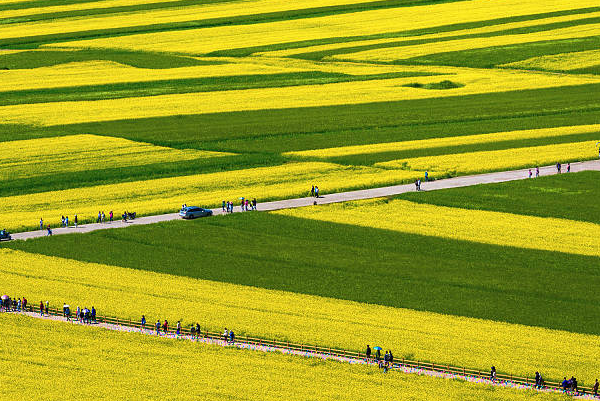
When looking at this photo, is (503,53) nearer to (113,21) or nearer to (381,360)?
(113,21)

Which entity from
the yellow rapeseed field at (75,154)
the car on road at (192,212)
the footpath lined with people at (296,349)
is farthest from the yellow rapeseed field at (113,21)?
the footpath lined with people at (296,349)

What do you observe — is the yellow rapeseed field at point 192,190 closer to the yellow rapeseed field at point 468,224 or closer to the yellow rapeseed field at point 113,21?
the yellow rapeseed field at point 468,224

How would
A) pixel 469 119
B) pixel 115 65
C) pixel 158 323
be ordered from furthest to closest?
pixel 115 65, pixel 469 119, pixel 158 323

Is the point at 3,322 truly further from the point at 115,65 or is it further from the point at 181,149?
the point at 115,65

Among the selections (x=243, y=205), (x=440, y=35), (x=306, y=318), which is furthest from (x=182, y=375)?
(x=440, y=35)

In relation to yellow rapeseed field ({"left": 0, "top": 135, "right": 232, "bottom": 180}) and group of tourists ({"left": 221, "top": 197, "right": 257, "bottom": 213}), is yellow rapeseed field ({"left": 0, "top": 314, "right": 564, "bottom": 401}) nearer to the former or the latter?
A: group of tourists ({"left": 221, "top": 197, "right": 257, "bottom": 213})

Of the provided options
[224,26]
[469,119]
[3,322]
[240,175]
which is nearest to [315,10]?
[224,26]

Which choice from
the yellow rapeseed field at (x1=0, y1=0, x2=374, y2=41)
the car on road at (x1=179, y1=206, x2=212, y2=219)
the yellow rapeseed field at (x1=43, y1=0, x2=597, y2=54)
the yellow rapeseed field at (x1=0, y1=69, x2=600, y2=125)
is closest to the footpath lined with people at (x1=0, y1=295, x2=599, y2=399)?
the car on road at (x1=179, y1=206, x2=212, y2=219)
